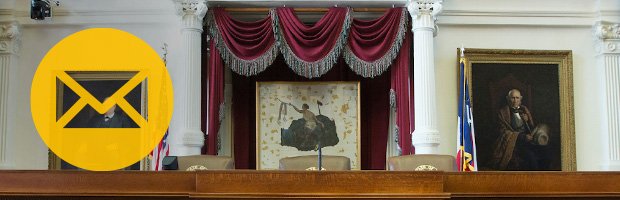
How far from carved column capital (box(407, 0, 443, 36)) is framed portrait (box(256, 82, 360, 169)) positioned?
1.06 meters

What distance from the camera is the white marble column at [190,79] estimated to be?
8.74 meters

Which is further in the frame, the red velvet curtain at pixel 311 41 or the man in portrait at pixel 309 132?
the man in portrait at pixel 309 132

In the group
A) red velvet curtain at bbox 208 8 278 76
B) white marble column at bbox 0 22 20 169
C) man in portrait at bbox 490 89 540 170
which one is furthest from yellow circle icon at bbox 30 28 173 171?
man in portrait at bbox 490 89 540 170

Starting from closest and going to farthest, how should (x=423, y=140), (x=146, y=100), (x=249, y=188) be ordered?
(x=249, y=188) < (x=423, y=140) < (x=146, y=100)

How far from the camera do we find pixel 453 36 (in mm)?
9516

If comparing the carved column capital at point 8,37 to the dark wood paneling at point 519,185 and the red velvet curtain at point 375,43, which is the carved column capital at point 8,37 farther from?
the dark wood paneling at point 519,185

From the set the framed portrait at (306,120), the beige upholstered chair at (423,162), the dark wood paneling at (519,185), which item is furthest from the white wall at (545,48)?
the dark wood paneling at (519,185)

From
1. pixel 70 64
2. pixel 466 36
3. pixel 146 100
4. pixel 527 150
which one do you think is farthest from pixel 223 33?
pixel 527 150

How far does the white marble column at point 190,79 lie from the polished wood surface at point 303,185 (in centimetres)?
438

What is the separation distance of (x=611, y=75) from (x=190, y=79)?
469cm

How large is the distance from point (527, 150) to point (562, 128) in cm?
47

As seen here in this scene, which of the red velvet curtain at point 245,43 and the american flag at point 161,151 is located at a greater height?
the red velvet curtain at point 245,43

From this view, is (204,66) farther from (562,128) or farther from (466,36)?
(562,128)

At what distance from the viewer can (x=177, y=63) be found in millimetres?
9234
